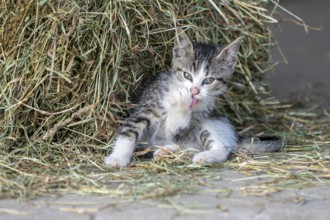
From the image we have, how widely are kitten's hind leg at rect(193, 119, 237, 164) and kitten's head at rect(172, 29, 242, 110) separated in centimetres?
21

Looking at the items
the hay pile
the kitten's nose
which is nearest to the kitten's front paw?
the hay pile

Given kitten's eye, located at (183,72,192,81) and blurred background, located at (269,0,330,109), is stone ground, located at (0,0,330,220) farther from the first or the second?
blurred background, located at (269,0,330,109)

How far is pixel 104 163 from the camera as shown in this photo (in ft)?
16.4

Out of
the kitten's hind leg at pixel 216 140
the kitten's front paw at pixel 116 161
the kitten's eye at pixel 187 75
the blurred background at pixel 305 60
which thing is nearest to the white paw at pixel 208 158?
the kitten's hind leg at pixel 216 140

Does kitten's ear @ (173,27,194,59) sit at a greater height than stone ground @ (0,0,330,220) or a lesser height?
greater

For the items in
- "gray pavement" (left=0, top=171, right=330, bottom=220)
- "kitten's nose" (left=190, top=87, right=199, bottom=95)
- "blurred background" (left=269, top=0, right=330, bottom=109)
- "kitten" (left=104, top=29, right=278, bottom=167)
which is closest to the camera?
"gray pavement" (left=0, top=171, right=330, bottom=220)

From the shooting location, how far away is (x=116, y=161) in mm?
4941

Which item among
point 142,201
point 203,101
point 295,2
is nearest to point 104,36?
point 203,101

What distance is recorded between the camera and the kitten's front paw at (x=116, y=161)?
492 cm

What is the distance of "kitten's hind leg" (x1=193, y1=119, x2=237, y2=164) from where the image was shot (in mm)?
5113

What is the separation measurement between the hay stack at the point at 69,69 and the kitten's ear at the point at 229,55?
0.38 m

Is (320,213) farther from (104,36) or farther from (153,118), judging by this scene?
(104,36)

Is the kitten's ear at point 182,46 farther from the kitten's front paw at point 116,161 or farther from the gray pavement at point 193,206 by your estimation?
the gray pavement at point 193,206

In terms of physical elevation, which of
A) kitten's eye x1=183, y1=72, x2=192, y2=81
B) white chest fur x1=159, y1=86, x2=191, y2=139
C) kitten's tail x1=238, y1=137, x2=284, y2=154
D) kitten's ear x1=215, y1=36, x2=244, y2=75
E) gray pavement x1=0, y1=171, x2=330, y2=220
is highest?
kitten's ear x1=215, y1=36, x2=244, y2=75
